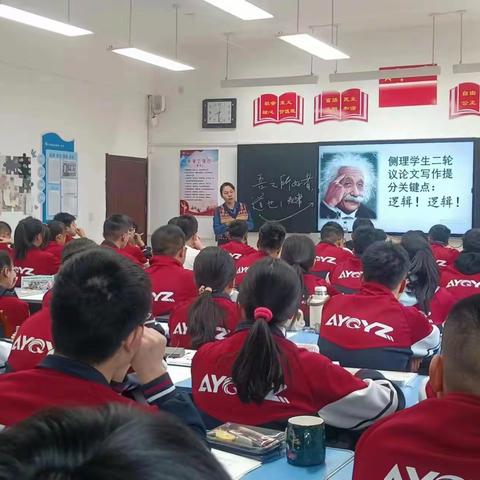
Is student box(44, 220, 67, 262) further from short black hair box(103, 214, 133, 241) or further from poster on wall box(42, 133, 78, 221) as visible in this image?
poster on wall box(42, 133, 78, 221)

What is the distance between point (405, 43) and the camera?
28.5ft

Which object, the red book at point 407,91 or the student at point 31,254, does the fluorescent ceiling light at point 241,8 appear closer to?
the student at point 31,254

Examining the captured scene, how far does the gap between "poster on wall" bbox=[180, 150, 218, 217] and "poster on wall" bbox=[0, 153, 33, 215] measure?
257 cm

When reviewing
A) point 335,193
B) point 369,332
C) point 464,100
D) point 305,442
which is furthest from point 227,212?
point 305,442

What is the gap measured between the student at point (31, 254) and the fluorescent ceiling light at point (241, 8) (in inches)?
91.0

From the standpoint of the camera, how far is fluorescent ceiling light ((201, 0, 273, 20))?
556 cm

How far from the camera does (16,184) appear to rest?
779 cm

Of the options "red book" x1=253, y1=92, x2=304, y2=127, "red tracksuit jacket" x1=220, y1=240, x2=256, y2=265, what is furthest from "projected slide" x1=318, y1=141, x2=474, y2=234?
"red tracksuit jacket" x1=220, y1=240, x2=256, y2=265

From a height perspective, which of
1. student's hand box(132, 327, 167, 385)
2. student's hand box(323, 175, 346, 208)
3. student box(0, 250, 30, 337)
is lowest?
student box(0, 250, 30, 337)

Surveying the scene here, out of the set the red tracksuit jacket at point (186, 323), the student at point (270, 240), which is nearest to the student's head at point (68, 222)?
the student at point (270, 240)

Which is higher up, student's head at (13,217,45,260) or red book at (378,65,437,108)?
red book at (378,65,437,108)

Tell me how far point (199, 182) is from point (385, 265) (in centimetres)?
691

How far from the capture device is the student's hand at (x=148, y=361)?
1.70 metres

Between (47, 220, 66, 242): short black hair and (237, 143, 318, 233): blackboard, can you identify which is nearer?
(47, 220, 66, 242): short black hair
